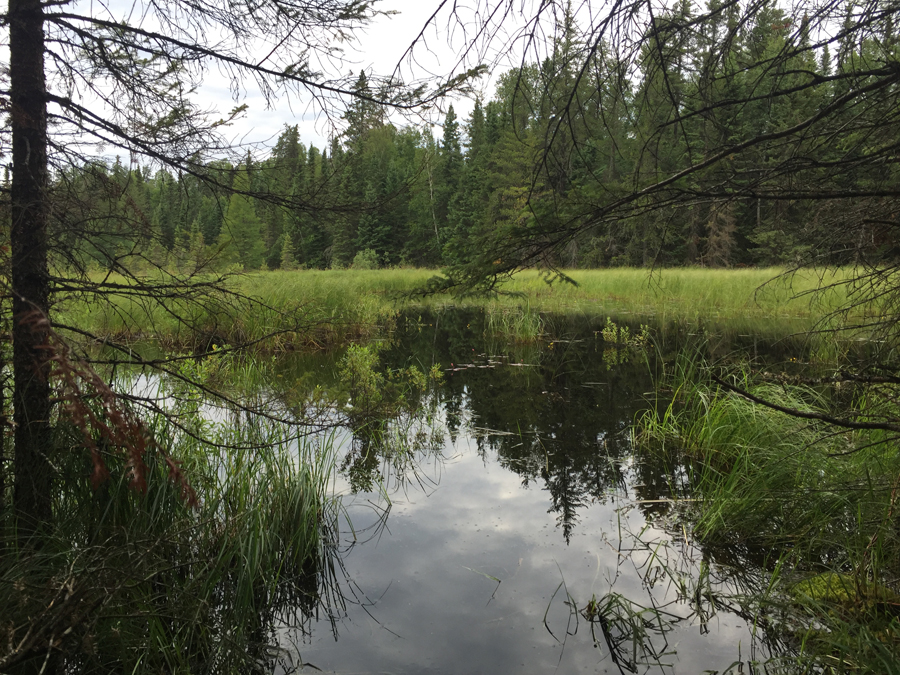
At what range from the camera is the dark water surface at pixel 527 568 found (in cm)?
245

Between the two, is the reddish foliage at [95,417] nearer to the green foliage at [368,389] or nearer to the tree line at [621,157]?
the tree line at [621,157]

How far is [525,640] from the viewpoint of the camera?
8.38ft

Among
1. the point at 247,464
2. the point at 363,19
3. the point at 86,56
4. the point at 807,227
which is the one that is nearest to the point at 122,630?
the point at 247,464

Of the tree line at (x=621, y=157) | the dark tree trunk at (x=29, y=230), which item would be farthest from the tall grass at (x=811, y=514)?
the dark tree trunk at (x=29, y=230)

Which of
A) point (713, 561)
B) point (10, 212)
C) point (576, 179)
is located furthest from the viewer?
point (713, 561)

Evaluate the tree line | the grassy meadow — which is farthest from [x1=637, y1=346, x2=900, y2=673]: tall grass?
the grassy meadow

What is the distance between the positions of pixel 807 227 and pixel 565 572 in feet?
7.19

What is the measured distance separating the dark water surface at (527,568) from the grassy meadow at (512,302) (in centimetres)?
198

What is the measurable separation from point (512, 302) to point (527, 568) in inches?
527

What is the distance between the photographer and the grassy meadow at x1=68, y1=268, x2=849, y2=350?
8008mm

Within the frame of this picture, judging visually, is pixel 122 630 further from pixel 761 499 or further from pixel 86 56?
pixel 761 499

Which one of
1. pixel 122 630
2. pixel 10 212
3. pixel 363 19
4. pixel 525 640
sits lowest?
pixel 525 640

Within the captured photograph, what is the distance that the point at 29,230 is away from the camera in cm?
216

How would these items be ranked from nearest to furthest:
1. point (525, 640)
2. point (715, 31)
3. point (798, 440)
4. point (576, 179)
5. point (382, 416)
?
point (715, 31), point (576, 179), point (525, 640), point (798, 440), point (382, 416)
